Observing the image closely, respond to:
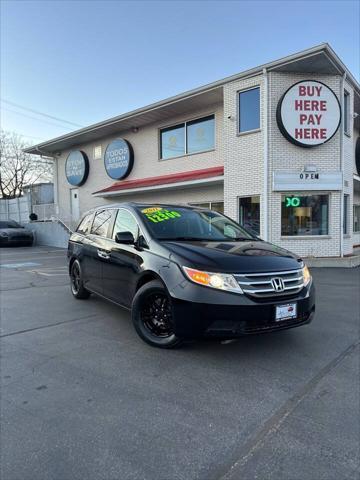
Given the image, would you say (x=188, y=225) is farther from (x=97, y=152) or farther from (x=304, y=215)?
(x=97, y=152)

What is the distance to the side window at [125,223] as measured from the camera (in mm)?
4812

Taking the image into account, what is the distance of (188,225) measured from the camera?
4910 mm

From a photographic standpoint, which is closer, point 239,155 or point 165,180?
point 239,155

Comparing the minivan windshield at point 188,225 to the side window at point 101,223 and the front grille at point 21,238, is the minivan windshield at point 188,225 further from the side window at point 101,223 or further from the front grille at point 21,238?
the front grille at point 21,238

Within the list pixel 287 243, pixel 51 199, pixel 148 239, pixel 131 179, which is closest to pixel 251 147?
pixel 287 243

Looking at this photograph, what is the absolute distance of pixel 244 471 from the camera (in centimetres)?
218

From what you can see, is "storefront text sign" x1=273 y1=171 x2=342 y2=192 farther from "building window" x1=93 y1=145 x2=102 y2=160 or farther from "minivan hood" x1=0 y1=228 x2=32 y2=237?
"minivan hood" x1=0 y1=228 x2=32 y2=237

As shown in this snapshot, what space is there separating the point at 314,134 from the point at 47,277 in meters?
9.42

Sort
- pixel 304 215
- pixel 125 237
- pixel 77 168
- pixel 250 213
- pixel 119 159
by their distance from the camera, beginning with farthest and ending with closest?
pixel 77 168, pixel 119 159, pixel 250 213, pixel 304 215, pixel 125 237

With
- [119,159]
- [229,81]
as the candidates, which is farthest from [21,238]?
[229,81]

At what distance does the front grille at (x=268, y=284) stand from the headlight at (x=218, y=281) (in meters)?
0.06

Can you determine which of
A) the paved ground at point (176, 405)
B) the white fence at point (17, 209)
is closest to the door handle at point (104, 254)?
the paved ground at point (176, 405)

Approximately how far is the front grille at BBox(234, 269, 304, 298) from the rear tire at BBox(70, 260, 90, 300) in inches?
147

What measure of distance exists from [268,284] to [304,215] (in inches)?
366
